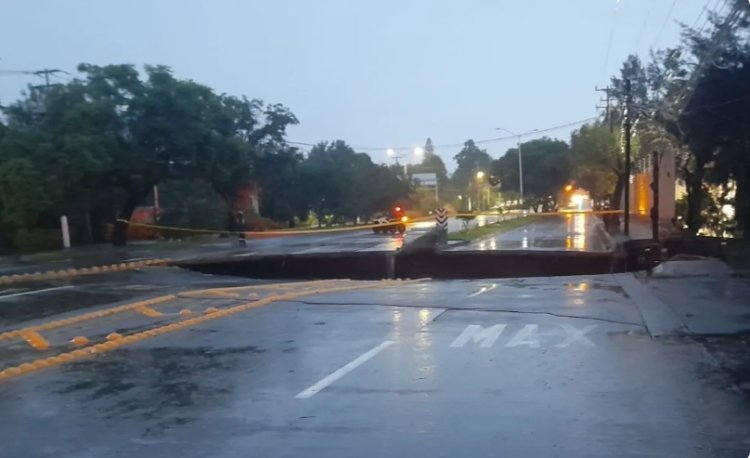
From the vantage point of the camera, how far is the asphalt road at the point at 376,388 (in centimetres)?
707

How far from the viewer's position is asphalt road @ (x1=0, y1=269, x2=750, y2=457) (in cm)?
707

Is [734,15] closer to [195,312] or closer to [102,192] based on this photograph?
[195,312]

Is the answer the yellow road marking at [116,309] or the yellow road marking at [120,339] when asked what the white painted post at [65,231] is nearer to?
the yellow road marking at [116,309]

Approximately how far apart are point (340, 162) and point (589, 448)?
244ft

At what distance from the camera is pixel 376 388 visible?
29.4 ft

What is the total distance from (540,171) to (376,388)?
85989mm

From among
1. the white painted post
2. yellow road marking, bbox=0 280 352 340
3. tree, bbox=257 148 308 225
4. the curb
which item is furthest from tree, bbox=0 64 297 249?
yellow road marking, bbox=0 280 352 340

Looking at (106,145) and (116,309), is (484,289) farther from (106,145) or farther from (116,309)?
(106,145)

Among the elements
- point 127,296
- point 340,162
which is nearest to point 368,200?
point 340,162

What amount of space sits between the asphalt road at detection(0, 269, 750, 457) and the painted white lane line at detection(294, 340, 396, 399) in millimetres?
33

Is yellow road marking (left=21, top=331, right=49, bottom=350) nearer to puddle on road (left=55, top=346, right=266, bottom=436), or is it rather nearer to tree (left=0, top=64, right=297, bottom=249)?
puddle on road (left=55, top=346, right=266, bottom=436)

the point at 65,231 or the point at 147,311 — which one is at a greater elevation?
the point at 65,231

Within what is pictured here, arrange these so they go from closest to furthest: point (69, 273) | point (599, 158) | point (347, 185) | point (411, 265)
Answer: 1. point (69, 273)
2. point (411, 265)
3. point (599, 158)
4. point (347, 185)

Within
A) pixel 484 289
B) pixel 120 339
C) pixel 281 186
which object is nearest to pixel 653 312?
pixel 484 289
